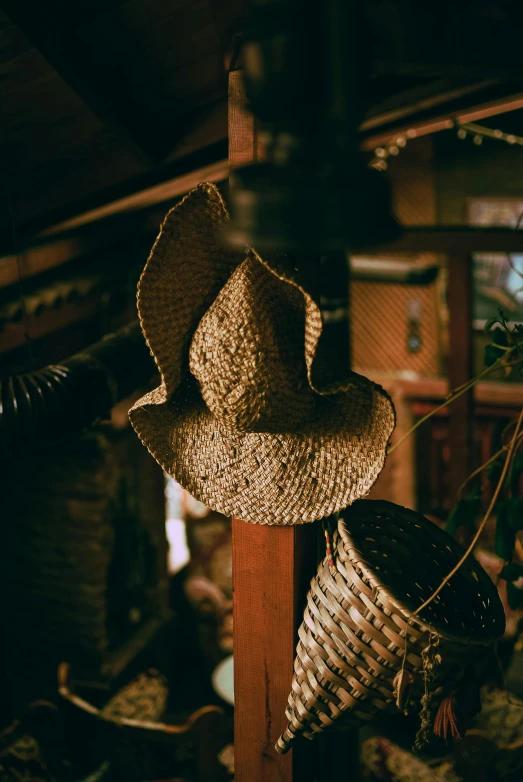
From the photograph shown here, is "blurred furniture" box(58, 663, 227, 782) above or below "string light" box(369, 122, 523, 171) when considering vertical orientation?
below

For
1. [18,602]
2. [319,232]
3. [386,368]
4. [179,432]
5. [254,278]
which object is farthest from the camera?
[386,368]

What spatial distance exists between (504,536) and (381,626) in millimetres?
692

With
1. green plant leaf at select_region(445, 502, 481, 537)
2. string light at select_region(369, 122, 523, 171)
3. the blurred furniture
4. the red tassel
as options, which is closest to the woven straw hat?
the red tassel

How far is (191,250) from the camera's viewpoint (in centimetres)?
150

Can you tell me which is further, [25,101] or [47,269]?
[47,269]

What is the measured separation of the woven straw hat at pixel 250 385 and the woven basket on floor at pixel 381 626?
0.14m

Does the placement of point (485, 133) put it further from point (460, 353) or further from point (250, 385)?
point (250, 385)

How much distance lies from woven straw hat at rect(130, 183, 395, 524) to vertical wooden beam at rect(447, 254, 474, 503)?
3.38 m

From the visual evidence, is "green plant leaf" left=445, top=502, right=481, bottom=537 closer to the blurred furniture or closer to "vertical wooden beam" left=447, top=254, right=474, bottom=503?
the blurred furniture

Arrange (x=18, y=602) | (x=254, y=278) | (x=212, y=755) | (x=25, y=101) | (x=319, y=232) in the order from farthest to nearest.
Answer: (x=18, y=602) → (x=212, y=755) → (x=25, y=101) → (x=254, y=278) → (x=319, y=232)

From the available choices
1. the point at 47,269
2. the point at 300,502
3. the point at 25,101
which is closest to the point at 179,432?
the point at 300,502

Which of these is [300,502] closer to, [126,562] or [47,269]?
[47,269]

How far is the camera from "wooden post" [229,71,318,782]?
166 cm

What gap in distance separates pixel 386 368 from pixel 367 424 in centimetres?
660
